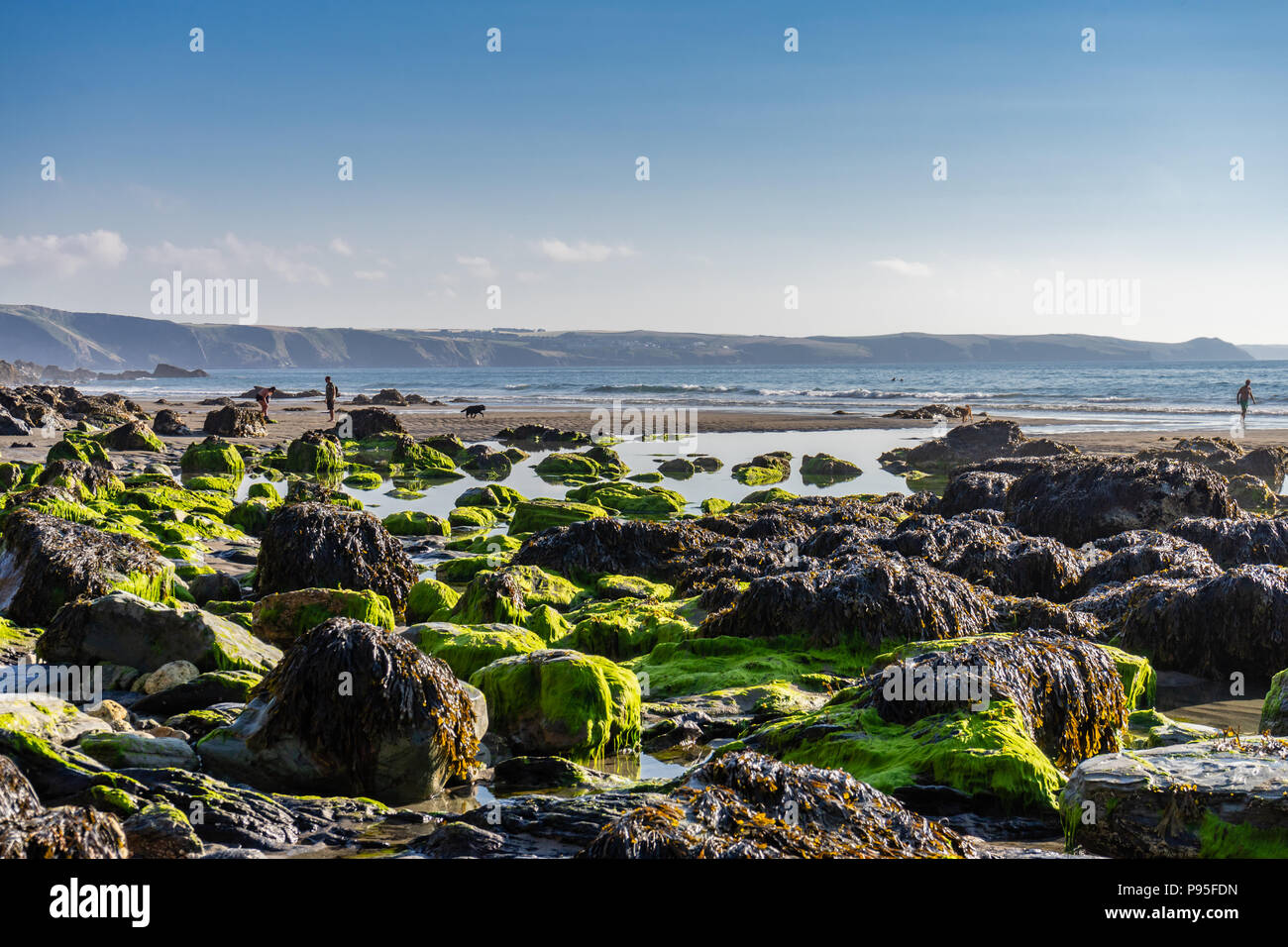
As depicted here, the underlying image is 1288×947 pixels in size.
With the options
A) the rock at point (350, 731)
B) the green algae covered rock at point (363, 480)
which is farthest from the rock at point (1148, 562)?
the green algae covered rock at point (363, 480)

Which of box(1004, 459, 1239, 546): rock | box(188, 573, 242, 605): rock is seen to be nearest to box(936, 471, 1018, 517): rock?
box(1004, 459, 1239, 546): rock

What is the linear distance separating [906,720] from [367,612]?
464 cm

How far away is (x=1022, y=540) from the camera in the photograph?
435 inches

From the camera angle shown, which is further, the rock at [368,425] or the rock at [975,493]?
the rock at [368,425]

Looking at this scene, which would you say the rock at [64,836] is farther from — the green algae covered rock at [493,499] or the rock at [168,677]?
the green algae covered rock at [493,499]

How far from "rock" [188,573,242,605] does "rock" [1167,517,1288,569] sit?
1043cm

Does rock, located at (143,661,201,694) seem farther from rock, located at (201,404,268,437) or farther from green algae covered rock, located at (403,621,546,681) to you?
rock, located at (201,404,268,437)

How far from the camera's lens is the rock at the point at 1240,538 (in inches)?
439

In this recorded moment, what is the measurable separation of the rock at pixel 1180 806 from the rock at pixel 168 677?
204 inches

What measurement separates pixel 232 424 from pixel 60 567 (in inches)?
973

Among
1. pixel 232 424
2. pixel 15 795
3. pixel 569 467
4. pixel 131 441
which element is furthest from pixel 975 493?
pixel 232 424

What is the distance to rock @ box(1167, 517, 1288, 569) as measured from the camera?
439 inches

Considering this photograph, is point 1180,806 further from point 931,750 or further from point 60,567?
point 60,567
